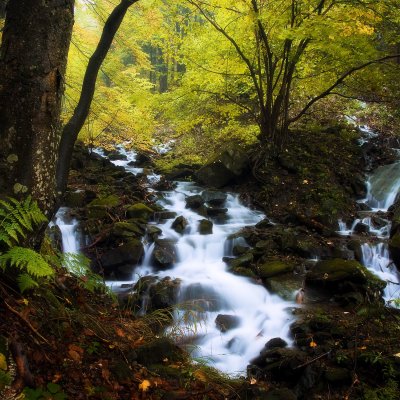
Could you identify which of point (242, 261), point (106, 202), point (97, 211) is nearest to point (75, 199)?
point (106, 202)

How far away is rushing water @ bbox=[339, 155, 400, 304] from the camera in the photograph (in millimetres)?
8134

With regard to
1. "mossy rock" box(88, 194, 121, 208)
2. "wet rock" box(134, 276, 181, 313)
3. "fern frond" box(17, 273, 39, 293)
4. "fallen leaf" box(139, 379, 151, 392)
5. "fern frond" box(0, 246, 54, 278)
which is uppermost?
"fern frond" box(0, 246, 54, 278)

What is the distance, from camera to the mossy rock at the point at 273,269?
25.2ft

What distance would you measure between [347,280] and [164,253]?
392cm

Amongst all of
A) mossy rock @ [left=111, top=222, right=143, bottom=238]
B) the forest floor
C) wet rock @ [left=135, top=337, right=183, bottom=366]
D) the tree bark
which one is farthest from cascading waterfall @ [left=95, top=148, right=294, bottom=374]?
the tree bark

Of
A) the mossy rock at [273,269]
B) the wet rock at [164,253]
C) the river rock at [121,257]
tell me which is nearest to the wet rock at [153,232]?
the wet rock at [164,253]

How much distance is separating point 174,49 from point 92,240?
6470mm

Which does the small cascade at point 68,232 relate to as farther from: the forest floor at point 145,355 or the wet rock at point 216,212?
the wet rock at point 216,212

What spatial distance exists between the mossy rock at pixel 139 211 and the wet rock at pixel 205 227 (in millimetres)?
1422

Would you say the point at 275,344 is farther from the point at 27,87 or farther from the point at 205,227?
the point at 27,87

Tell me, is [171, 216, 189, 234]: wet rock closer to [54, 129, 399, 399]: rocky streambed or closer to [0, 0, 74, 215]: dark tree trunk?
[54, 129, 399, 399]: rocky streambed

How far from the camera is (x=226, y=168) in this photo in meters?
12.6

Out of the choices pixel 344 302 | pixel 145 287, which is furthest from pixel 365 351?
pixel 145 287

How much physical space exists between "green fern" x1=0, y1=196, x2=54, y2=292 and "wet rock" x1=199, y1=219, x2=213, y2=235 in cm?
704
